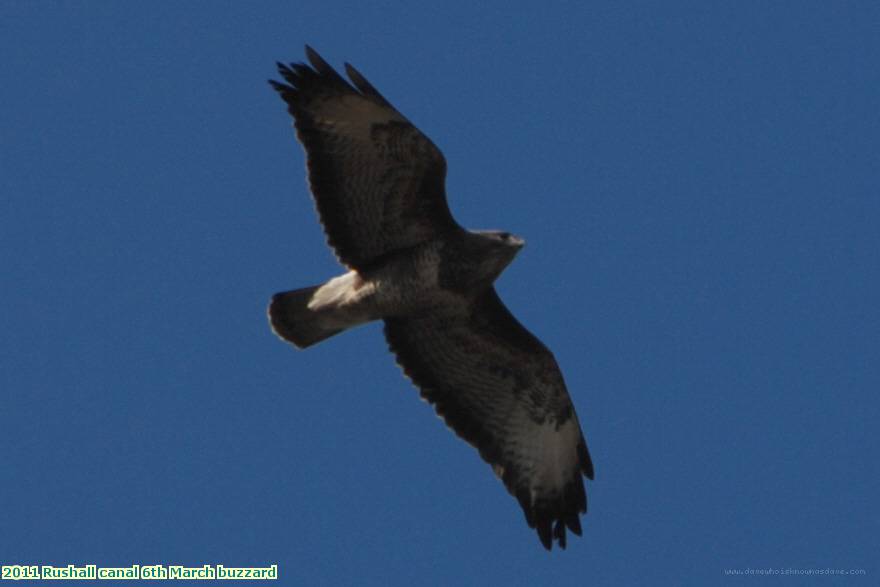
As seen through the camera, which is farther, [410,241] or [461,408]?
[461,408]

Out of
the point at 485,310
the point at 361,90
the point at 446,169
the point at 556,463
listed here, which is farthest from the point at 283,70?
the point at 556,463

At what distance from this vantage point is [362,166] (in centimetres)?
1104

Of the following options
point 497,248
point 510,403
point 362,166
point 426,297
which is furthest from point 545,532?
point 362,166

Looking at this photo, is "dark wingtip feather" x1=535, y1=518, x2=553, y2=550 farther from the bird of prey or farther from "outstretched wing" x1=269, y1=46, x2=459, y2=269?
"outstretched wing" x1=269, y1=46, x2=459, y2=269

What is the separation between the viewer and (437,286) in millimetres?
11156

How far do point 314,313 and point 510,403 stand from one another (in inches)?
68.6

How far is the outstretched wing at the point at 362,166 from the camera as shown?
10.9 meters

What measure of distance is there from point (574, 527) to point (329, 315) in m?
2.58

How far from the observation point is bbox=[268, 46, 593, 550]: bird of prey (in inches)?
431

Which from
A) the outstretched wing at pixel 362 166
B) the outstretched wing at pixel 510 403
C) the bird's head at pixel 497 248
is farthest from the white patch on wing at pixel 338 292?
the bird's head at pixel 497 248

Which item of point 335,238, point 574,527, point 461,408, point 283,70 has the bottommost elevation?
point 574,527

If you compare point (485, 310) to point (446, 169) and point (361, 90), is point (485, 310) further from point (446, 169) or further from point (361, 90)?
point (361, 90)

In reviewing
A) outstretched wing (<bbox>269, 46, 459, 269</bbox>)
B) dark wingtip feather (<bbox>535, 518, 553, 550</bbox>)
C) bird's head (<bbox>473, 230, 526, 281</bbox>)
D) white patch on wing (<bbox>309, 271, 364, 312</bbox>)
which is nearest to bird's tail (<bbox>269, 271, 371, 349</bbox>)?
white patch on wing (<bbox>309, 271, 364, 312</bbox>)

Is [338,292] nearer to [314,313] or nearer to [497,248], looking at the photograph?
[314,313]
